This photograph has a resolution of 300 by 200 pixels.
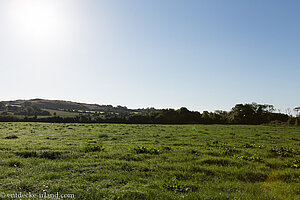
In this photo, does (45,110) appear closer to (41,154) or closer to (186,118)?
(186,118)

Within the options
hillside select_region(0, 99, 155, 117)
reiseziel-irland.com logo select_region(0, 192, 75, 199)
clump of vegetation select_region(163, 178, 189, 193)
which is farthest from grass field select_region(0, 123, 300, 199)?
hillside select_region(0, 99, 155, 117)

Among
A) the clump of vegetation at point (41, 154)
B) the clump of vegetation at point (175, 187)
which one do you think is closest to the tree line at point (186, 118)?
the clump of vegetation at point (41, 154)

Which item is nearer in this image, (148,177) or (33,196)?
(33,196)

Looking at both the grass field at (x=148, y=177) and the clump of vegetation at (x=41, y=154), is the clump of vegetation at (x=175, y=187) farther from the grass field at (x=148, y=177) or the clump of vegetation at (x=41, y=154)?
the clump of vegetation at (x=41, y=154)

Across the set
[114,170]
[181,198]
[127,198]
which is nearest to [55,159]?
[114,170]

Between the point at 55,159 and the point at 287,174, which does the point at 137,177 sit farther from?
the point at 287,174

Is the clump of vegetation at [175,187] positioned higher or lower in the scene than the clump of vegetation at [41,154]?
higher

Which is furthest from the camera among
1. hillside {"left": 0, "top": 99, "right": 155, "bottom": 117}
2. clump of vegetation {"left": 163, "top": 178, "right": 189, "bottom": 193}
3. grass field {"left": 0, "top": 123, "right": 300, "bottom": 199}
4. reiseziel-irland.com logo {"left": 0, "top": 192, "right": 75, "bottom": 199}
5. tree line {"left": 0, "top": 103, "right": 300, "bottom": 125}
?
hillside {"left": 0, "top": 99, "right": 155, "bottom": 117}

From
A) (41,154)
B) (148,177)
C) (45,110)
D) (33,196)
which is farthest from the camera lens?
(45,110)

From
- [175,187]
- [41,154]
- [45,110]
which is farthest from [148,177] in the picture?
[45,110]

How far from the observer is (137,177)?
6.56m

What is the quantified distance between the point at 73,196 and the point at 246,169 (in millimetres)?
7006

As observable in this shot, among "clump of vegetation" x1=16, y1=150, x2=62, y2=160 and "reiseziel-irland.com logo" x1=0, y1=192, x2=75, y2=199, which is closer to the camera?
"reiseziel-irland.com logo" x1=0, y1=192, x2=75, y2=199

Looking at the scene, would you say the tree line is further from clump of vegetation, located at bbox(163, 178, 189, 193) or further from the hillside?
clump of vegetation, located at bbox(163, 178, 189, 193)
